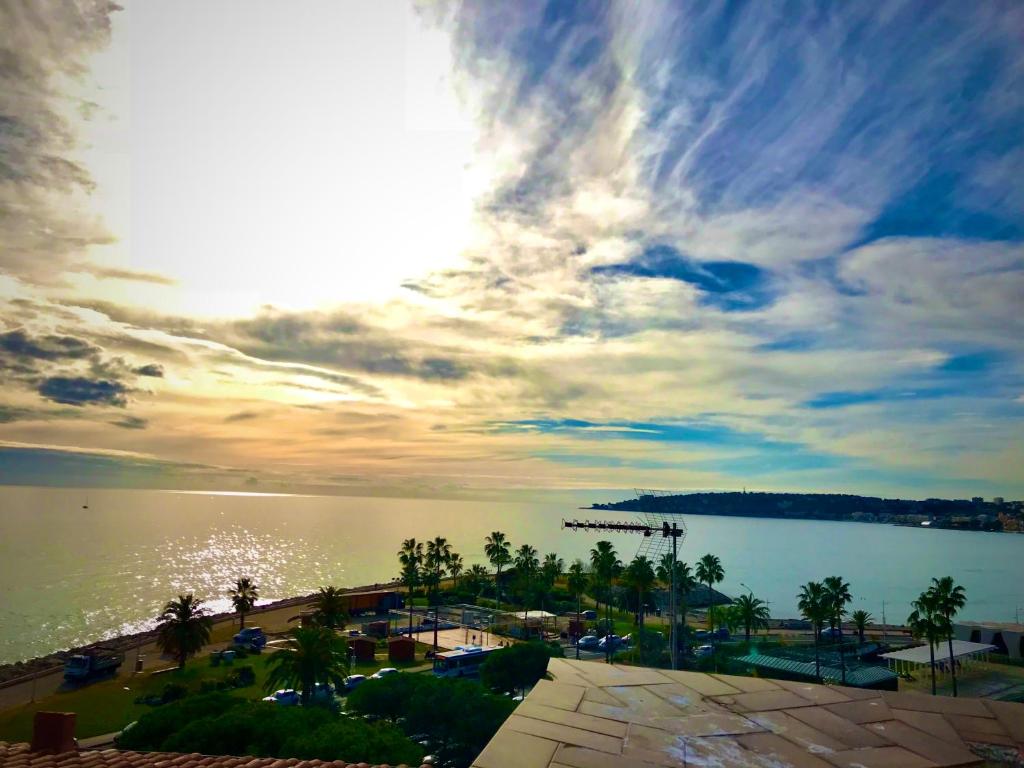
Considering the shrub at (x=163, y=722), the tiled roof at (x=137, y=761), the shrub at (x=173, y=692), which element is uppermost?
the tiled roof at (x=137, y=761)

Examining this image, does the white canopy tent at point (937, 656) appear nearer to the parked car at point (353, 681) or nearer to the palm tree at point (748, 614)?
the palm tree at point (748, 614)

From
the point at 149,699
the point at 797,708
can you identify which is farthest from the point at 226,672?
the point at 797,708

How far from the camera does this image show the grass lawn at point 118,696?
36375mm

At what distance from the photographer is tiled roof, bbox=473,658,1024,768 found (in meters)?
7.13

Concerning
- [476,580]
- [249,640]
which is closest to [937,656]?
[249,640]

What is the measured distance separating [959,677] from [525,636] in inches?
1353

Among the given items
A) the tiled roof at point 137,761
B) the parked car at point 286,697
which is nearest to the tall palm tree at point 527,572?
the parked car at point 286,697

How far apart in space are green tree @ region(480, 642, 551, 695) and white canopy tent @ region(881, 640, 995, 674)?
101 ft

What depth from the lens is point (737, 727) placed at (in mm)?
8172

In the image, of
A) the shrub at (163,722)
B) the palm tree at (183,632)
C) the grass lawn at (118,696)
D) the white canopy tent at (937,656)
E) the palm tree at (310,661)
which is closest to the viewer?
the shrub at (163,722)

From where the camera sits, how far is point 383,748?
698 inches

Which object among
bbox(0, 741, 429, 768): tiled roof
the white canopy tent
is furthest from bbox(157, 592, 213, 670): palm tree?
the white canopy tent

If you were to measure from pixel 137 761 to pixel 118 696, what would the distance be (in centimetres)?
3954

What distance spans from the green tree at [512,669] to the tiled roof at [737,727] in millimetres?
26277
